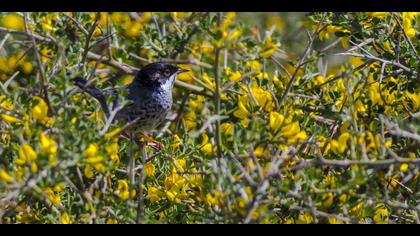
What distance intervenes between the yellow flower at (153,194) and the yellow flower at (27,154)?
943 millimetres

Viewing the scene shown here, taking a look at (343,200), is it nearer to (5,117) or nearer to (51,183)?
(51,183)

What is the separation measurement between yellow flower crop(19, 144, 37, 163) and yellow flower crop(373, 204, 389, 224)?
1369 millimetres

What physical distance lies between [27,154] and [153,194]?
0.99m

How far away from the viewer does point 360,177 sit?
276 cm

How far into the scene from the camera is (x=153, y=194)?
11.8 feet

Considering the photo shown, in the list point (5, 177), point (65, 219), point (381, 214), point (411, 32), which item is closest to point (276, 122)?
point (381, 214)

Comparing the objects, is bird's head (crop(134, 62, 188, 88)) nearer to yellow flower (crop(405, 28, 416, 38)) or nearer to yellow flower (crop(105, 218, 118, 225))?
yellow flower (crop(405, 28, 416, 38))

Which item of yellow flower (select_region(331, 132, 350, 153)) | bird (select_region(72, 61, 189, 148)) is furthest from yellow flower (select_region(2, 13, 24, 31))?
yellow flower (select_region(331, 132, 350, 153))

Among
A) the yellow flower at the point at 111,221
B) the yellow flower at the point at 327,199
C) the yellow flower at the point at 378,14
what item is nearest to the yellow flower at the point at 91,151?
the yellow flower at the point at 111,221

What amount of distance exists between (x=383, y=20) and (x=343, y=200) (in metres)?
1.42

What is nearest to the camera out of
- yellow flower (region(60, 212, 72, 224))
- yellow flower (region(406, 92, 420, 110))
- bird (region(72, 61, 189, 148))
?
yellow flower (region(60, 212, 72, 224))

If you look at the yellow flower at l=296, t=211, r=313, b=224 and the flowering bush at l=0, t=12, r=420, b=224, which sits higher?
the flowering bush at l=0, t=12, r=420, b=224

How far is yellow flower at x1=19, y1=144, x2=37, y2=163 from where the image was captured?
8.75 ft

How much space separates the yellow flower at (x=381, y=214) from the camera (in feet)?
10.5
